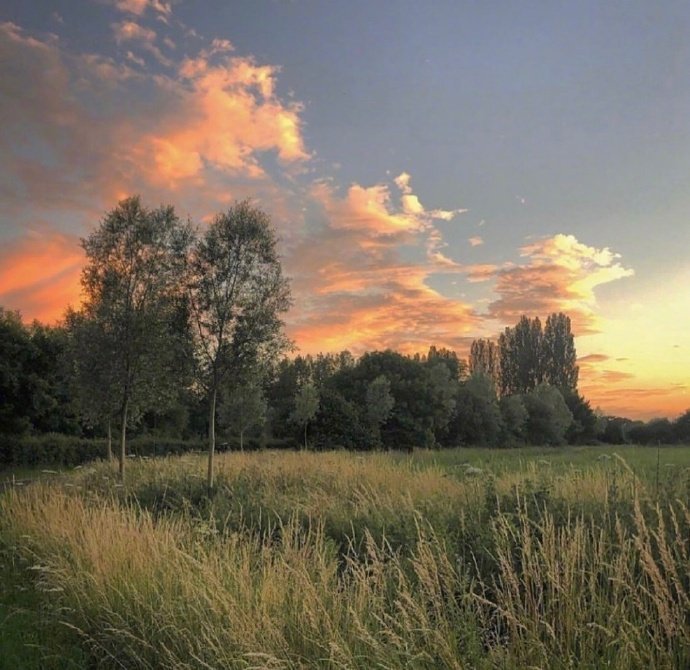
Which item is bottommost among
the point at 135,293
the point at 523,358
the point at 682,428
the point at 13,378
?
the point at 682,428

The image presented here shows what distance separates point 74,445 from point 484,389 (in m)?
46.4

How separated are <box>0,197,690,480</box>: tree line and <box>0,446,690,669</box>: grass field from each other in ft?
23.2

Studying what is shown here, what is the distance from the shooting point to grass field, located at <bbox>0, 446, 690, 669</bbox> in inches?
138

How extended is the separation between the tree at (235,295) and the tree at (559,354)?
8496cm

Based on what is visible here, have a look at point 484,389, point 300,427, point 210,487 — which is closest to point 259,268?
point 210,487

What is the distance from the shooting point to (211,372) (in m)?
17.0

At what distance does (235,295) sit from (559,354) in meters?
86.8

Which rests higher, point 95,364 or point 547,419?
point 95,364

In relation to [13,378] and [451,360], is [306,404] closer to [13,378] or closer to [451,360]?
[13,378]

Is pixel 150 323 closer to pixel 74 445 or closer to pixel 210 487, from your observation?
pixel 210 487

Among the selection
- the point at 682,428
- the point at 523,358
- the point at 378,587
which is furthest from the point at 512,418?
the point at 378,587

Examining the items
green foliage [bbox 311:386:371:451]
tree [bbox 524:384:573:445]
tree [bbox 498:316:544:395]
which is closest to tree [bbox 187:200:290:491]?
green foliage [bbox 311:386:371:451]

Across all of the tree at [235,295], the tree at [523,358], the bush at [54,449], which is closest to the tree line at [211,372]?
the tree at [235,295]

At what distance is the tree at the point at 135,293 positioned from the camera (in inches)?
704
